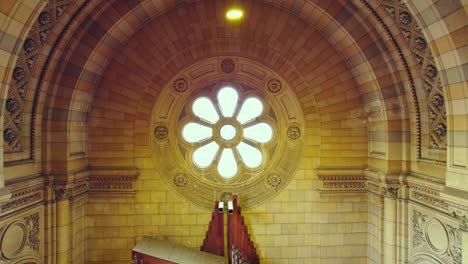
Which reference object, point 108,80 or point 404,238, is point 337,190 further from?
point 108,80

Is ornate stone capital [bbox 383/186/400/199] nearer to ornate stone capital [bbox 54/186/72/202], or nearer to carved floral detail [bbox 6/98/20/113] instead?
ornate stone capital [bbox 54/186/72/202]

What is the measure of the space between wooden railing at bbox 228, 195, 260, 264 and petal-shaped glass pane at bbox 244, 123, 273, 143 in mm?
1214

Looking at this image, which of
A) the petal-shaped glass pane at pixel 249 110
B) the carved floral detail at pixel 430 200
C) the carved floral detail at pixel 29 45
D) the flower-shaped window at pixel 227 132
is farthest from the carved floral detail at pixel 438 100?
the carved floral detail at pixel 29 45

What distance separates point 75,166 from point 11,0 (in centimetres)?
312

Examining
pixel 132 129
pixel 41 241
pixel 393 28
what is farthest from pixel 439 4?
pixel 41 241

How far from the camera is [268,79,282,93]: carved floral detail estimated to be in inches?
273

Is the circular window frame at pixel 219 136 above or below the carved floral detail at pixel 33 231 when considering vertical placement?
above

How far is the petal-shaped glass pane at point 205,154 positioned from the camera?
7125 millimetres

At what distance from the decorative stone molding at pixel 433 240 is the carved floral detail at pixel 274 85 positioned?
3.13 metres

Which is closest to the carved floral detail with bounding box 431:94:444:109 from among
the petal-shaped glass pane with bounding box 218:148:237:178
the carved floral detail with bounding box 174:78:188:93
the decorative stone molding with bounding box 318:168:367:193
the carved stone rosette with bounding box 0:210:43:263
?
the decorative stone molding with bounding box 318:168:367:193

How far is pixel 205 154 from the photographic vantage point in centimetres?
718

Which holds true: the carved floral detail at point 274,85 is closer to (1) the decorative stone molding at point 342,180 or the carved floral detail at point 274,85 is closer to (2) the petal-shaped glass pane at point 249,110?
(2) the petal-shaped glass pane at point 249,110

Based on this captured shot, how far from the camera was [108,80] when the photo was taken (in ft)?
21.9

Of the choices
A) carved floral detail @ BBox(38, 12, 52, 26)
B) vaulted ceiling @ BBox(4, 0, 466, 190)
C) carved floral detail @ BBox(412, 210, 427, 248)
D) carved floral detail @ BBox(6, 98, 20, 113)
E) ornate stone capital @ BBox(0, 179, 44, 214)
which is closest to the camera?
carved floral detail @ BBox(38, 12, 52, 26)
